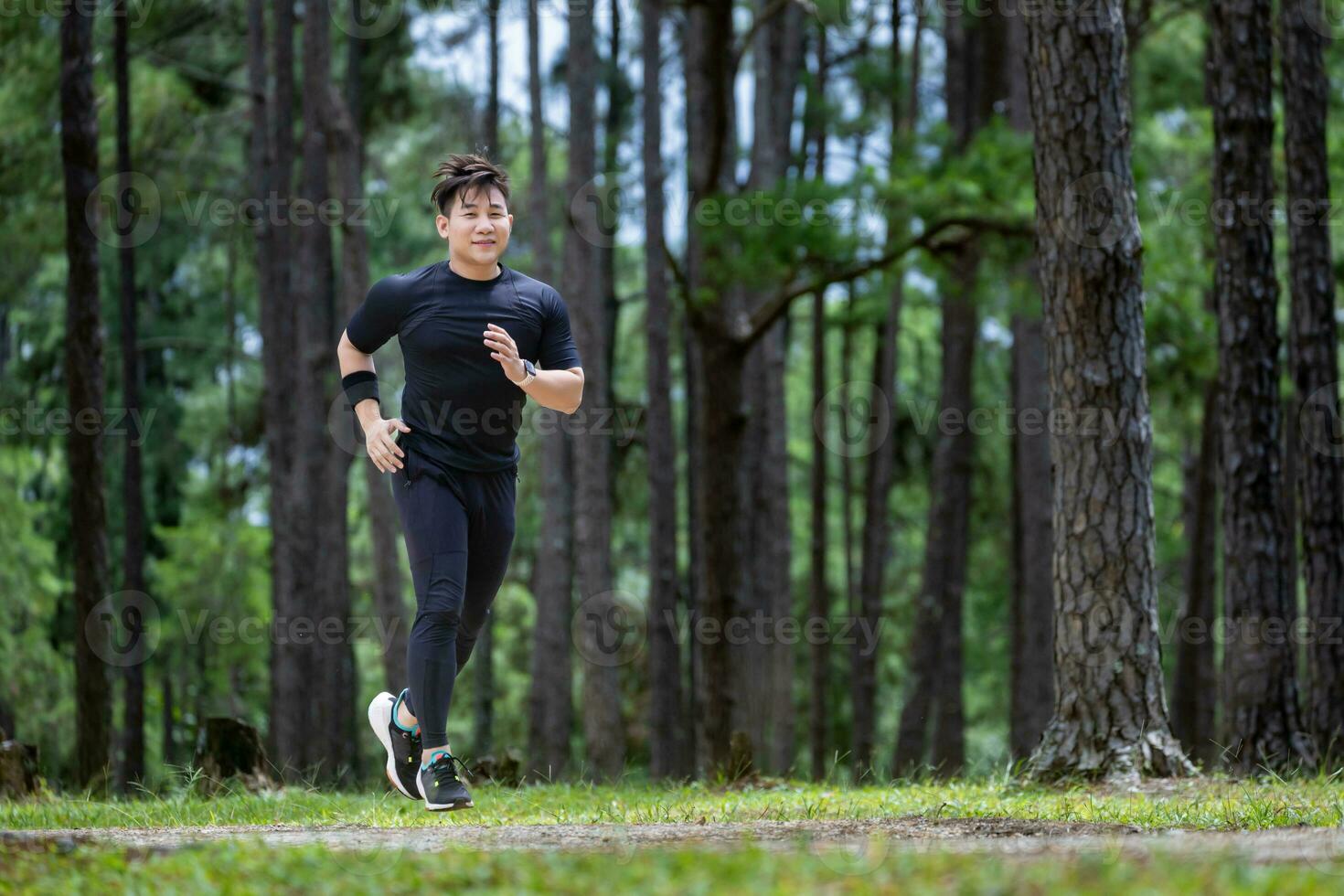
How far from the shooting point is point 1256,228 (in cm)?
909

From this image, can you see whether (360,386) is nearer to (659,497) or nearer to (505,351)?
(505,351)

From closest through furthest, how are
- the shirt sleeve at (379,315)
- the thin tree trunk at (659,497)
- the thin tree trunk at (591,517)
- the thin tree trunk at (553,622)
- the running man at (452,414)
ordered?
the running man at (452,414) < the shirt sleeve at (379,315) < the thin tree trunk at (659,497) < the thin tree trunk at (591,517) < the thin tree trunk at (553,622)

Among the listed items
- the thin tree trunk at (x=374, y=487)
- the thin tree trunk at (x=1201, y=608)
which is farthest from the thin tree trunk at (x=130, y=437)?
the thin tree trunk at (x=1201, y=608)

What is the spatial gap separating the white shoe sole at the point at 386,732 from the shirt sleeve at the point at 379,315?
4.40 ft

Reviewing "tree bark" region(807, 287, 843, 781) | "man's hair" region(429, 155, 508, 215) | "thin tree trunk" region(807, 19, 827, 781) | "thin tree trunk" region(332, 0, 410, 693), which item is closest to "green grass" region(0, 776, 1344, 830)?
"man's hair" region(429, 155, 508, 215)

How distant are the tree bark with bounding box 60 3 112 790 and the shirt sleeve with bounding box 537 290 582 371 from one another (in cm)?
596

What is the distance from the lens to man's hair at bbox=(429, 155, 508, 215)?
546 cm

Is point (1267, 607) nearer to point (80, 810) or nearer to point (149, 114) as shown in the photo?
point (80, 810)

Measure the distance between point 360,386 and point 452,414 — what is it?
1.47 feet

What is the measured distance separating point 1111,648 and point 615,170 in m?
15.8

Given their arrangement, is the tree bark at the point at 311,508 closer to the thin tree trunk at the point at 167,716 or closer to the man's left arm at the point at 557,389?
the thin tree trunk at the point at 167,716

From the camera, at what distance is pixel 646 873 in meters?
→ 3.04

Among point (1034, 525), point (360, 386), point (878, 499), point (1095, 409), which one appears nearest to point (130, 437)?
point (1034, 525)

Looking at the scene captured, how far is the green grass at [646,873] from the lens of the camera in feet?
9.39
